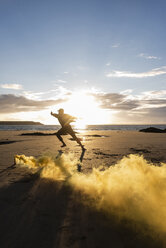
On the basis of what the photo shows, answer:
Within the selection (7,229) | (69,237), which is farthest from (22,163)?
(69,237)

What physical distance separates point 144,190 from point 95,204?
772mm

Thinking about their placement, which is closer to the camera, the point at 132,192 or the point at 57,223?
the point at 57,223

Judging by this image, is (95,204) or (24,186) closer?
(95,204)

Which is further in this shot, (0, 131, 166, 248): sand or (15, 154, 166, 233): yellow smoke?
(15, 154, 166, 233): yellow smoke

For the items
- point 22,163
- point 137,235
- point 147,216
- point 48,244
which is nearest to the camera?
point 48,244

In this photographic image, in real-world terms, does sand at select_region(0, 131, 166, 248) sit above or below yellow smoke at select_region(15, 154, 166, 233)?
below

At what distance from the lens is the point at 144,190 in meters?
2.63

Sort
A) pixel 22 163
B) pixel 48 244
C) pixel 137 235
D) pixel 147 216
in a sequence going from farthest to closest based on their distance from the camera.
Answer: pixel 22 163 → pixel 147 216 → pixel 137 235 → pixel 48 244

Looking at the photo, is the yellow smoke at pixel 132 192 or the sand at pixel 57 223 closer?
the sand at pixel 57 223

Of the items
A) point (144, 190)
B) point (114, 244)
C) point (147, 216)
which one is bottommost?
point (114, 244)

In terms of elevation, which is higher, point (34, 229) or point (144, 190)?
point (144, 190)

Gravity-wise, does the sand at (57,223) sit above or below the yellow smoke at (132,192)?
below

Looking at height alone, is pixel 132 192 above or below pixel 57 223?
above

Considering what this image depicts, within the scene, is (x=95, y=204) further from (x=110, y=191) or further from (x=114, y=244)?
(x=114, y=244)
